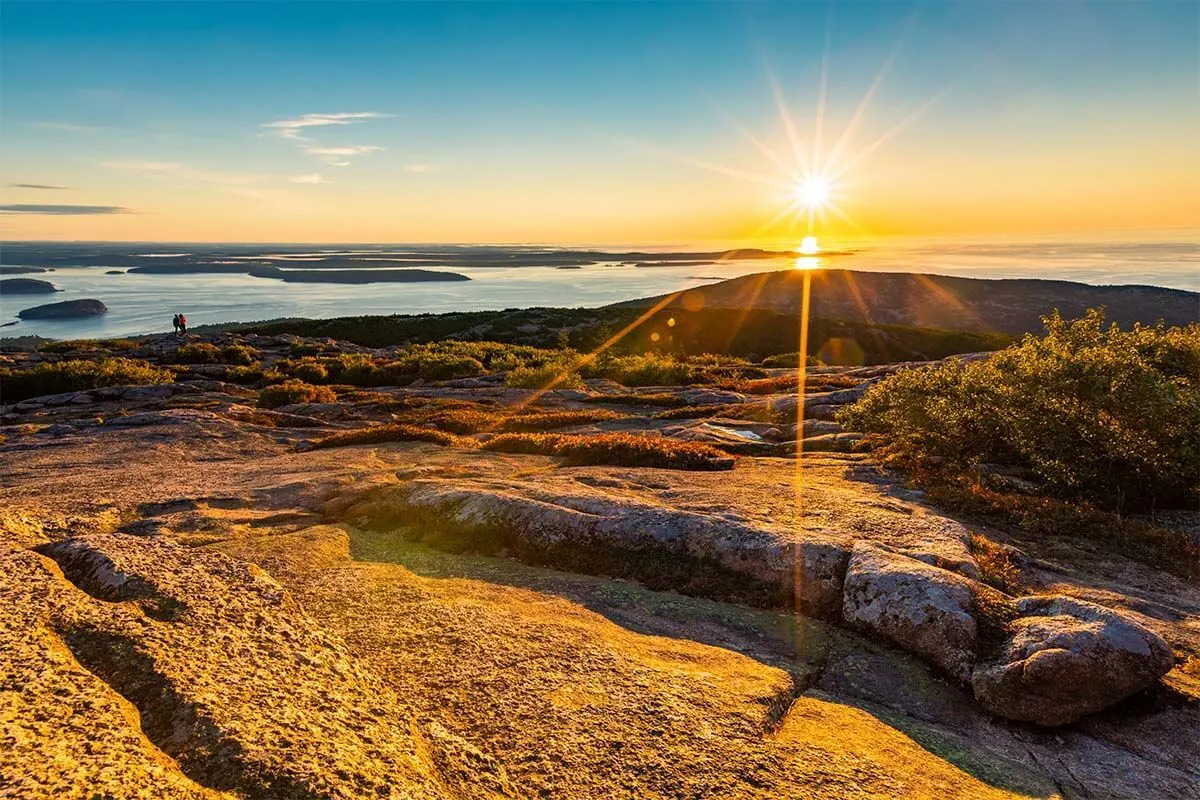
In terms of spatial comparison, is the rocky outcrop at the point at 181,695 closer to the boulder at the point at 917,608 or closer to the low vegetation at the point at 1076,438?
the boulder at the point at 917,608

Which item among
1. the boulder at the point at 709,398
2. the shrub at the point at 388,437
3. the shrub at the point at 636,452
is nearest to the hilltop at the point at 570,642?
the shrub at the point at 636,452

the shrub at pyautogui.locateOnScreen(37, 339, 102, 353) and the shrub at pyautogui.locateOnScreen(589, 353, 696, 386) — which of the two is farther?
the shrub at pyautogui.locateOnScreen(37, 339, 102, 353)

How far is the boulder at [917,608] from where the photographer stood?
21.8ft

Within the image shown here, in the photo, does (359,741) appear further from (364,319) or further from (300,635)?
(364,319)

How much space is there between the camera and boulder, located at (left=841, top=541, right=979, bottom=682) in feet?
21.8

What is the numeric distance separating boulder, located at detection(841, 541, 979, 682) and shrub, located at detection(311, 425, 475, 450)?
532 inches

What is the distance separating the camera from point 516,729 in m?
4.96

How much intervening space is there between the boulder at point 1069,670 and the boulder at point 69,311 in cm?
21297

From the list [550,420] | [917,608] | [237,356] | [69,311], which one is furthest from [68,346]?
[69,311]

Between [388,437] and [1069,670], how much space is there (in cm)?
1741

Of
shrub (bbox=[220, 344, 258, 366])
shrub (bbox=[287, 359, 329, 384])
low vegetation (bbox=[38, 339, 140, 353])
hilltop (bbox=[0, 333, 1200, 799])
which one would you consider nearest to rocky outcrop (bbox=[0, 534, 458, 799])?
hilltop (bbox=[0, 333, 1200, 799])

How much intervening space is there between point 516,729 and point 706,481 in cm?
879

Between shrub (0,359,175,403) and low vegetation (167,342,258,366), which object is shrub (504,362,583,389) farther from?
low vegetation (167,342,258,366)


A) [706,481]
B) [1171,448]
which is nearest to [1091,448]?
[1171,448]
